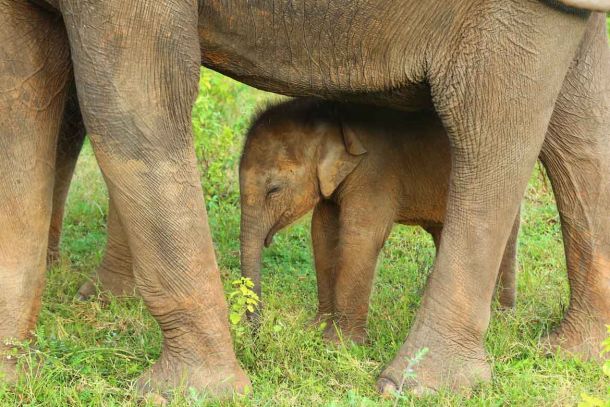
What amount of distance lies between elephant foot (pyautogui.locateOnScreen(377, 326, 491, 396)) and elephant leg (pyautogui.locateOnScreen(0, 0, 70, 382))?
1225 millimetres

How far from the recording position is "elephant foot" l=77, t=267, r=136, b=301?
4.96 metres

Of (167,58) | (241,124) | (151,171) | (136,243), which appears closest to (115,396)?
(136,243)

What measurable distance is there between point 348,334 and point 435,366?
2.04 feet

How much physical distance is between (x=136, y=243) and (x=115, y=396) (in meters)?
0.51

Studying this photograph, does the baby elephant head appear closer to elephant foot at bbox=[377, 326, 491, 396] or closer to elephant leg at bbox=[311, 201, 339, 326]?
elephant leg at bbox=[311, 201, 339, 326]

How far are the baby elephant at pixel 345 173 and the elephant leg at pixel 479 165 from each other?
2.00 feet

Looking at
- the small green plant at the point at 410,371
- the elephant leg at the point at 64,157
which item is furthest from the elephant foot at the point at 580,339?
the elephant leg at the point at 64,157

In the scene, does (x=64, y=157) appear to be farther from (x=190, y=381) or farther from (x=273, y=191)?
(x=190, y=381)

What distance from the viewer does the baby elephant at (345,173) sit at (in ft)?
15.1

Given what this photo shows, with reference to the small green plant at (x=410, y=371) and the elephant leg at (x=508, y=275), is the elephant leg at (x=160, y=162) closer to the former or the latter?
the small green plant at (x=410, y=371)

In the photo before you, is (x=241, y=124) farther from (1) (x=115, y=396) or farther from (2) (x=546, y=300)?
(1) (x=115, y=396)

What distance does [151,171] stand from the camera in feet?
11.9

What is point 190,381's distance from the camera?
3.83 meters

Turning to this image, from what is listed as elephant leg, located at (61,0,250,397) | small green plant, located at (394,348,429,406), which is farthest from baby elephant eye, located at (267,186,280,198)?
small green plant, located at (394,348,429,406)
